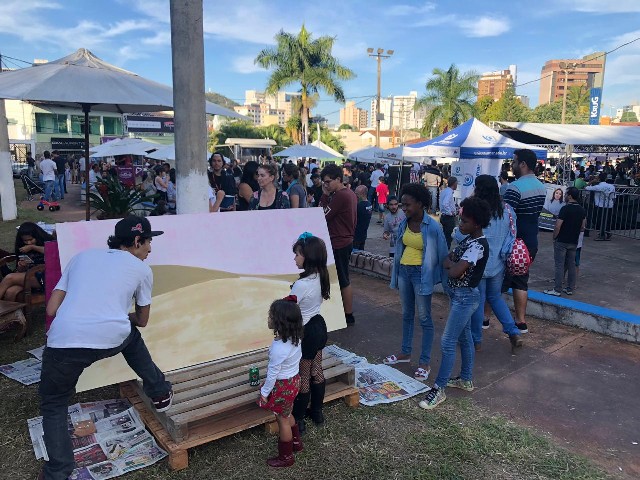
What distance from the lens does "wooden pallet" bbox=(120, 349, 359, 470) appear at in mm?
3041

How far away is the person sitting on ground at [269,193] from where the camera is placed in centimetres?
531

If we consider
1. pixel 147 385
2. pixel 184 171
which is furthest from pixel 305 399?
pixel 184 171

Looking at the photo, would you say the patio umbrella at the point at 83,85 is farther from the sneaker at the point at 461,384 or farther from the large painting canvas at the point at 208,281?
the sneaker at the point at 461,384

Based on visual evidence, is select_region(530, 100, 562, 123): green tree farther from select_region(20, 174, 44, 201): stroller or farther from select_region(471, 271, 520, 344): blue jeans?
select_region(471, 271, 520, 344): blue jeans

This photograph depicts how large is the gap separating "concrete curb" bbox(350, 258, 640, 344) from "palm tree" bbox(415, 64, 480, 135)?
1213 inches

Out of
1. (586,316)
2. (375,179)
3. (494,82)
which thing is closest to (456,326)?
(586,316)

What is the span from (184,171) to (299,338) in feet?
8.55

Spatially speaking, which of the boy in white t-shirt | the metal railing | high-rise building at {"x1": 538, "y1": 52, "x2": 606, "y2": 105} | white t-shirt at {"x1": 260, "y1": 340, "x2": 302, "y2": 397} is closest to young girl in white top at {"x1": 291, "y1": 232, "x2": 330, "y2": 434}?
white t-shirt at {"x1": 260, "y1": 340, "x2": 302, "y2": 397}

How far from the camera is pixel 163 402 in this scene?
3104 millimetres

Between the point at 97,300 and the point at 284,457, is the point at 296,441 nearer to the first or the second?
the point at 284,457

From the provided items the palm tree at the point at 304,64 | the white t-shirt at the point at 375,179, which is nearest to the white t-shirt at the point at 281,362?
the white t-shirt at the point at 375,179

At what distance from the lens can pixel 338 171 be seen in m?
5.28

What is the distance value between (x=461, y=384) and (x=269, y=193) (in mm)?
2834

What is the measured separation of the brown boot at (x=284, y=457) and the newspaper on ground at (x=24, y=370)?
95.5 inches
